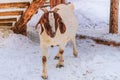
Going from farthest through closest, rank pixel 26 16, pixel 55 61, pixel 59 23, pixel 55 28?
pixel 26 16
pixel 55 61
pixel 59 23
pixel 55 28

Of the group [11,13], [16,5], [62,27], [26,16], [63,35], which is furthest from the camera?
[11,13]

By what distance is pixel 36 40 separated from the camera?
30.3 feet

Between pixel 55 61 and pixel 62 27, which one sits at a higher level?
pixel 62 27

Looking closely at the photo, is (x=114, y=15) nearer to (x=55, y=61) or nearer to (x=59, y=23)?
(x=55, y=61)

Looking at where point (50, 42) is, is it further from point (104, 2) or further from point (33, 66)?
point (104, 2)

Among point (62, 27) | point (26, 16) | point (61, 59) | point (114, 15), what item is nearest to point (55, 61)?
point (61, 59)

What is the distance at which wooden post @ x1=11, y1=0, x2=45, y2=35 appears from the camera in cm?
847

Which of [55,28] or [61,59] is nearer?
[55,28]

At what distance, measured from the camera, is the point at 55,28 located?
5902 millimetres

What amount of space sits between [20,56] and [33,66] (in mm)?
843

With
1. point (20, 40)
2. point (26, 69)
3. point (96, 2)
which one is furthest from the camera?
point (96, 2)

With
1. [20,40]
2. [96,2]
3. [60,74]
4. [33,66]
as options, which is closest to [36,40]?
[20,40]

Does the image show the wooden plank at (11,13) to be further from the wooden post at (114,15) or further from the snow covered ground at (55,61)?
the wooden post at (114,15)

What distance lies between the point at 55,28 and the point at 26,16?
9.93 feet
